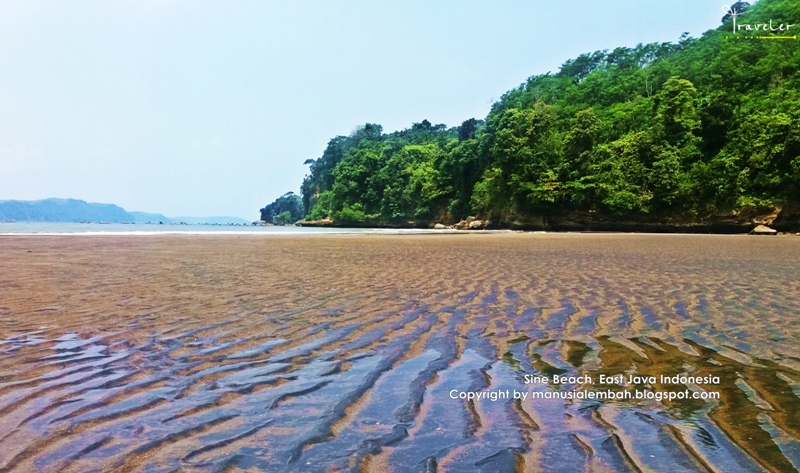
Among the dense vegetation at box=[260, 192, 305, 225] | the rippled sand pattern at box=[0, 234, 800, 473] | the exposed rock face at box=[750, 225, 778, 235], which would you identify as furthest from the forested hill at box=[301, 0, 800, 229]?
the dense vegetation at box=[260, 192, 305, 225]

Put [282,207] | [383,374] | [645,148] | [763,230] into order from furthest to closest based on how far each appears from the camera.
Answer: [282,207]
[645,148]
[763,230]
[383,374]

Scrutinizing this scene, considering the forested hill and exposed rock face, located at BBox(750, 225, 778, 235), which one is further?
the forested hill

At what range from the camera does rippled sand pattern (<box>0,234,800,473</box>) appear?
2641 mm

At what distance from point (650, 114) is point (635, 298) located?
56.8 m

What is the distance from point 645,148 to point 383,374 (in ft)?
174

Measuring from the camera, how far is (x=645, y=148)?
49781mm

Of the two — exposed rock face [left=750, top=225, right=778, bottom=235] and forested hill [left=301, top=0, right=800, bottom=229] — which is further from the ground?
forested hill [left=301, top=0, right=800, bottom=229]

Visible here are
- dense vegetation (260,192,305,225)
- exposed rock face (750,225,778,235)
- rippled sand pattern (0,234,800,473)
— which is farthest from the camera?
dense vegetation (260,192,305,225)

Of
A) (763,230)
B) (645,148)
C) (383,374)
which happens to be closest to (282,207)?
(645,148)

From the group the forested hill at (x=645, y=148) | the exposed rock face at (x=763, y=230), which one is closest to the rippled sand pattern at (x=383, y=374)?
the exposed rock face at (x=763, y=230)

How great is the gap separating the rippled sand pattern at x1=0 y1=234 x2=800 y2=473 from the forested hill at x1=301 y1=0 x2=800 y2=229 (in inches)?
1554

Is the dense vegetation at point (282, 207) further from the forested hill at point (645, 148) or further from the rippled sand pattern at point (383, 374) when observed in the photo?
the rippled sand pattern at point (383, 374)

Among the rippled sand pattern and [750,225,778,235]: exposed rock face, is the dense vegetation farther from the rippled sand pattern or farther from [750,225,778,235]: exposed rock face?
the rippled sand pattern

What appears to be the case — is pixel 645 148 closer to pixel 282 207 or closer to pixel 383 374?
pixel 383 374
